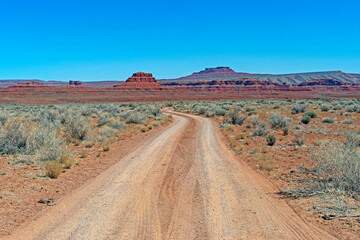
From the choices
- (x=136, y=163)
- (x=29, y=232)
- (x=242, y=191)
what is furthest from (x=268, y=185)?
(x=29, y=232)

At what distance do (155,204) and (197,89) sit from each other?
151m

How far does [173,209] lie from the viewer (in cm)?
665

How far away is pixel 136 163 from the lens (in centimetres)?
1143

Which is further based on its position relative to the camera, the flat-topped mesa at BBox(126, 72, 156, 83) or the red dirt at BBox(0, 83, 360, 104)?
the flat-topped mesa at BBox(126, 72, 156, 83)

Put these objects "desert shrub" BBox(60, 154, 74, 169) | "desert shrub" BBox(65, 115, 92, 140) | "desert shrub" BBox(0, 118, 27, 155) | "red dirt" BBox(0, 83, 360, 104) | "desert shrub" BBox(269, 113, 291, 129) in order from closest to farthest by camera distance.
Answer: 1. "desert shrub" BBox(60, 154, 74, 169)
2. "desert shrub" BBox(0, 118, 27, 155)
3. "desert shrub" BBox(65, 115, 92, 140)
4. "desert shrub" BBox(269, 113, 291, 129)
5. "red dirt" BBox(0, 83, 360, 104)

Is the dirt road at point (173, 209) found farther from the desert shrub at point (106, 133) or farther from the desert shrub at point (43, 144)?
the desert shrub at point (106, 133)

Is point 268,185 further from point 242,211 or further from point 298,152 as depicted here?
point 298,152

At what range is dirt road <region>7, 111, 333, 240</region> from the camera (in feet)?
17.9

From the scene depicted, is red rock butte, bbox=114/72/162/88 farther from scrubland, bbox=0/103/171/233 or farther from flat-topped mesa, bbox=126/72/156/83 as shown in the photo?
scrubland, bbox=0/103/171/233

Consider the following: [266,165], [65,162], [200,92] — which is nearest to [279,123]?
[266,165]

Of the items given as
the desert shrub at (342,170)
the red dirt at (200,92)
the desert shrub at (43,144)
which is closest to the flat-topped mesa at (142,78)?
the red dirt at (200,92)

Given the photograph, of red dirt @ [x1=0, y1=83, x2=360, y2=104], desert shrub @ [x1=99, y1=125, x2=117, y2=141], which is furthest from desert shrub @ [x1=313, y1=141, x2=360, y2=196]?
red dirt @ [x1=0, y1=83, x2=360, y2=104]

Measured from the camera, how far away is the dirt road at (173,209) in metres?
5.45

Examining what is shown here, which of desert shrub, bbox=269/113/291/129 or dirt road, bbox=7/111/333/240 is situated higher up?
desert shrub, bbox=269/113/291/129
